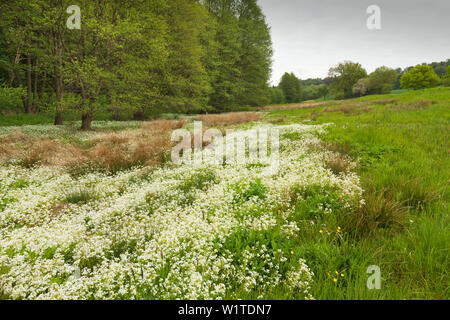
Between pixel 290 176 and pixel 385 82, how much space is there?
3428 inches

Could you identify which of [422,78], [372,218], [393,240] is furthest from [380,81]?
[393,240]

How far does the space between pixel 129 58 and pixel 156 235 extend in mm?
18759

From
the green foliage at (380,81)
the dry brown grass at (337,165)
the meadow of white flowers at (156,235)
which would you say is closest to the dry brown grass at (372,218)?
the meadow of white flowers at (156,235)

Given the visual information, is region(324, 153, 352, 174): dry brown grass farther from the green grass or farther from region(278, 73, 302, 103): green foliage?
region(278, 73, 302, 103): green foliage

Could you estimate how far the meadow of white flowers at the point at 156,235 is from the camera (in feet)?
7.80

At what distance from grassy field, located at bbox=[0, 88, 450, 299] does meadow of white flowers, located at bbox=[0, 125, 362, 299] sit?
0.02 m

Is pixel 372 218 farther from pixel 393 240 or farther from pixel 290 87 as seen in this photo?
pixel 290 87

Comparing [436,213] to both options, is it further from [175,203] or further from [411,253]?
[175,203]

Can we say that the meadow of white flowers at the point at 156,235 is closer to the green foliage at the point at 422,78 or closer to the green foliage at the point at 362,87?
the green foliage at the point at 362,87

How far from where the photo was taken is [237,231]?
315 centimetres

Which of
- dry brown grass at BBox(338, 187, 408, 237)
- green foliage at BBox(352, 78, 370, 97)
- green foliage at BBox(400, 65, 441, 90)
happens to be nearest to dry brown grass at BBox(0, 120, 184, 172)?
dry brown grass at BBox(338, 187, 408, 237)

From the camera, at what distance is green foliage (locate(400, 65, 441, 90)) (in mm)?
53625
